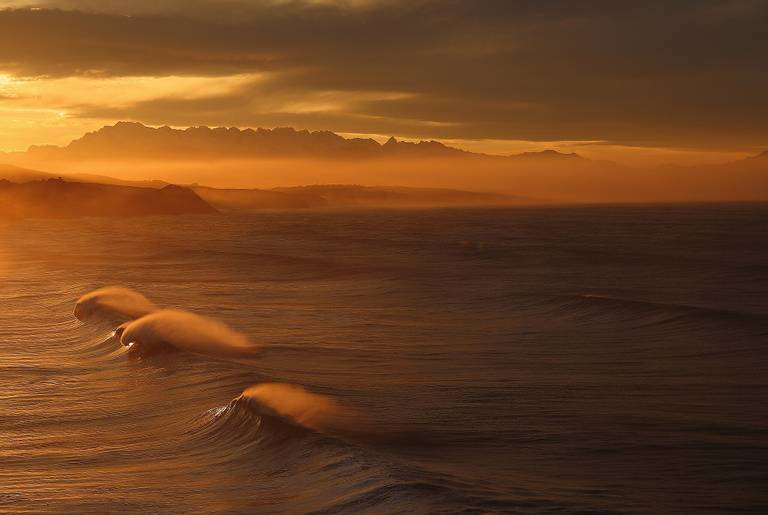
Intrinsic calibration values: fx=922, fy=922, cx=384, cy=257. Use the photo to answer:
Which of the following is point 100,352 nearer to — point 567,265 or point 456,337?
point 456,337

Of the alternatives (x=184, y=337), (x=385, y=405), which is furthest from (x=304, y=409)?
(x=184, y=337)

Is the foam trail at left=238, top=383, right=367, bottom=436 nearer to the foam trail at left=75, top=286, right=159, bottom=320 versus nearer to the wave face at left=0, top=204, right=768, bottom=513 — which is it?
the wave face at left=0, top=204, right=768, bottom=513

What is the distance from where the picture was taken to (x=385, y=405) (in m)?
17.4

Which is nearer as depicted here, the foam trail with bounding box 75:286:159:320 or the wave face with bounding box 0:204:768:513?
the wave face with bounding box 0:204:768:513

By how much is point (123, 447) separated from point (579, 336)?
16.0m

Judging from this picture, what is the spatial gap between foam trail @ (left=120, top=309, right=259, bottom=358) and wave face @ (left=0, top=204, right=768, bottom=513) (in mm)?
143

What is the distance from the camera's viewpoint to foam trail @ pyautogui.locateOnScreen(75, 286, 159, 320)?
3044cm

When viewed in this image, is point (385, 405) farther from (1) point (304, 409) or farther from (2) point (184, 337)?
(2) point (184, 337)

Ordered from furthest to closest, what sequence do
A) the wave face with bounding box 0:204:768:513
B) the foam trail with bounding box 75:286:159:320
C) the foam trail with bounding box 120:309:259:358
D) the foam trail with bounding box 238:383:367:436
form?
the foam trail with bounding box 75:286:159:320, the foam trail with bounding box 120:309:259:358, the foam trail with bounding box 238:383:367:436, the wave face with bounding box 0:204:768:513

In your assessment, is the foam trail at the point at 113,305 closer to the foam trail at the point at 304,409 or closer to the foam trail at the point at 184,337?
the foam trail at the point at 184,337

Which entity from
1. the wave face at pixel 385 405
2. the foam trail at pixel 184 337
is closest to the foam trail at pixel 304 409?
the wave face at pixel 385 405

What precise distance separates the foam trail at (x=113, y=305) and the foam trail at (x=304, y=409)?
1271cm

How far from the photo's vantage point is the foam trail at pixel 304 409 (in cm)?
1555

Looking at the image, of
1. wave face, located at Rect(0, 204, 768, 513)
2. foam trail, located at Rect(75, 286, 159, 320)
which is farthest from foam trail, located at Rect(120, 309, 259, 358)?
foam trail, located at Rect(75, 286, 159, 320)
